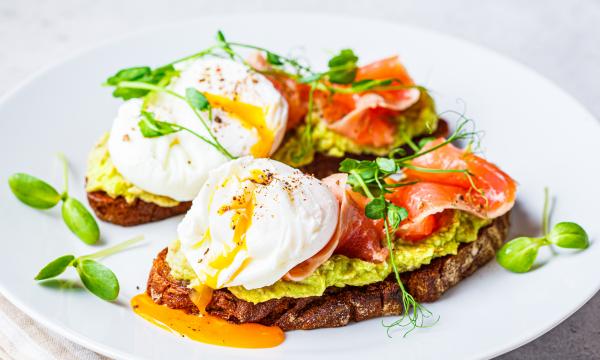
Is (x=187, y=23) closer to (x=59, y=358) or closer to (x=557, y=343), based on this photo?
(x=59, y=358)

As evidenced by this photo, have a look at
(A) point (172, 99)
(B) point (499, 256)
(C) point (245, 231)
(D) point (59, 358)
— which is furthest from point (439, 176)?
(D) point (59, 358)

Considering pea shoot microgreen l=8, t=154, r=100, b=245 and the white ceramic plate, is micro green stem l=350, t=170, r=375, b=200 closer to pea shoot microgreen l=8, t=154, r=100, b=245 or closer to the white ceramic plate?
the white ceramic plate

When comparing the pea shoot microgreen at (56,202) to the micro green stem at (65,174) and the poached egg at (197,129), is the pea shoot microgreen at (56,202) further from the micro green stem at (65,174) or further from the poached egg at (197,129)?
the poached egg at (197,129)

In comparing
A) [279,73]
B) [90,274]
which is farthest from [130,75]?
[90,274]

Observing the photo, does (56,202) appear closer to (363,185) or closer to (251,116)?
(251,116)

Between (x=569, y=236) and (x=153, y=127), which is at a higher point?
(x=153, y=127)
